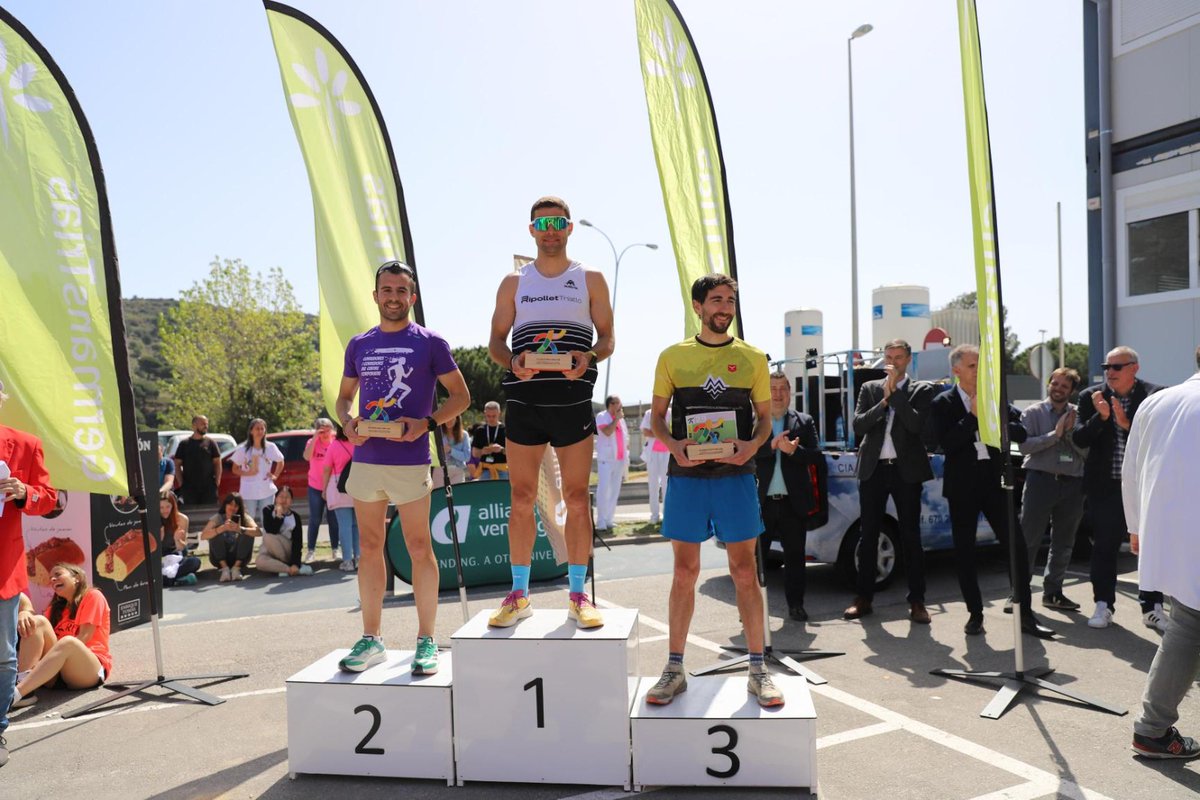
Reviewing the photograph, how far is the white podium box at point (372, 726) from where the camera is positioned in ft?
13.1

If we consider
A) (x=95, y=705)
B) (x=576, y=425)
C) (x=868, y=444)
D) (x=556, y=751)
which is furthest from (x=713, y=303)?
(x=95, y=705)

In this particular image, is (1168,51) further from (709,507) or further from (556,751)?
(556,751)

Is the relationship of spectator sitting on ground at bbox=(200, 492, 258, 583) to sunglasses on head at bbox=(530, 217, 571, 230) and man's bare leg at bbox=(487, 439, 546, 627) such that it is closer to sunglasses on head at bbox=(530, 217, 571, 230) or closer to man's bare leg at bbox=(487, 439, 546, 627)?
man's bare leg at bbox=(487, 439, 546, 627)

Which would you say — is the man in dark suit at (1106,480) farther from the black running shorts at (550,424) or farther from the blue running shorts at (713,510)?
the black running shorts at (550,424)

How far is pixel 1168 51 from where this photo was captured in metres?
9.64

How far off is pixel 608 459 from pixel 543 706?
8.85 metres

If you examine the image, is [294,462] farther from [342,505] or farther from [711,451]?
[711,451]

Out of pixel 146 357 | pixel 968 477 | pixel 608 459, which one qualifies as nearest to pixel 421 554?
pixel 968 477

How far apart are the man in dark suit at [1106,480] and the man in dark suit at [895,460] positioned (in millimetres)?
1184

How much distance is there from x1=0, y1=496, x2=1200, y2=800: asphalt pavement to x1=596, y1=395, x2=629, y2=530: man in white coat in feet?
14.3

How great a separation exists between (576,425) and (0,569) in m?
2.92

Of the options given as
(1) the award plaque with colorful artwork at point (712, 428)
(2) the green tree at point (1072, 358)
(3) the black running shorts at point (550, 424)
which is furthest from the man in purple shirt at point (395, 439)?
(2) the green tree at point (1072, 358)

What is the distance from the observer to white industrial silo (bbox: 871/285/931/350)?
16344 mm

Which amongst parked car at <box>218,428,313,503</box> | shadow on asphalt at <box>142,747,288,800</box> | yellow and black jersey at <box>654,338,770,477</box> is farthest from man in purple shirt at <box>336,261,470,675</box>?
parked car at <box>218,428,313,503</box>
